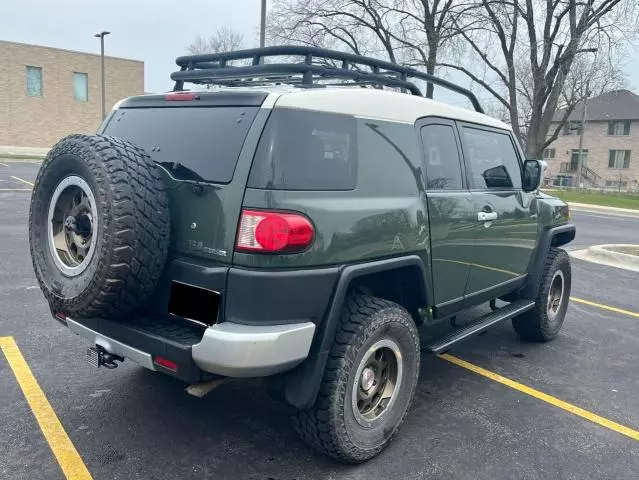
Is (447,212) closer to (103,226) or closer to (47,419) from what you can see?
(103,226)

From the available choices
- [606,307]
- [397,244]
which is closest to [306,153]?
[397,244]

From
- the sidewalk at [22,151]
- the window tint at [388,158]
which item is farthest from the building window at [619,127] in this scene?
the window tint at [388,158]

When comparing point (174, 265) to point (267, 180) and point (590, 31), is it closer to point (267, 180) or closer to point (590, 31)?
point (267, 180)

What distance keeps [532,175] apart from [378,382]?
238 cm

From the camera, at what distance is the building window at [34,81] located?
41281 millimetres

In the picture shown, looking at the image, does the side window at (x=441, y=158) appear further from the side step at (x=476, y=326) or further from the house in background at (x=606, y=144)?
the house in background at (x=606, y=144)

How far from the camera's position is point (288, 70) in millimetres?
3221

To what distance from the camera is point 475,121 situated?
13.8ft

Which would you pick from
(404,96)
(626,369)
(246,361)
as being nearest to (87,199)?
(246,361)

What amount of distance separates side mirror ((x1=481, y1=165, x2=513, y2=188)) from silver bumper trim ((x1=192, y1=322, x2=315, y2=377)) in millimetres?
2209

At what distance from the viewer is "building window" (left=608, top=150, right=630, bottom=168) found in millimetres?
50625

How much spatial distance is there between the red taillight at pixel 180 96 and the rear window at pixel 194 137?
5cm

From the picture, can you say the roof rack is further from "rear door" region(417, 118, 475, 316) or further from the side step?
the side step

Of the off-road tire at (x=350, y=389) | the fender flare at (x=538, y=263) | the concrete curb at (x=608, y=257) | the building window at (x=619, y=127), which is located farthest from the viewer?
the building window at (x=619, y=127)
